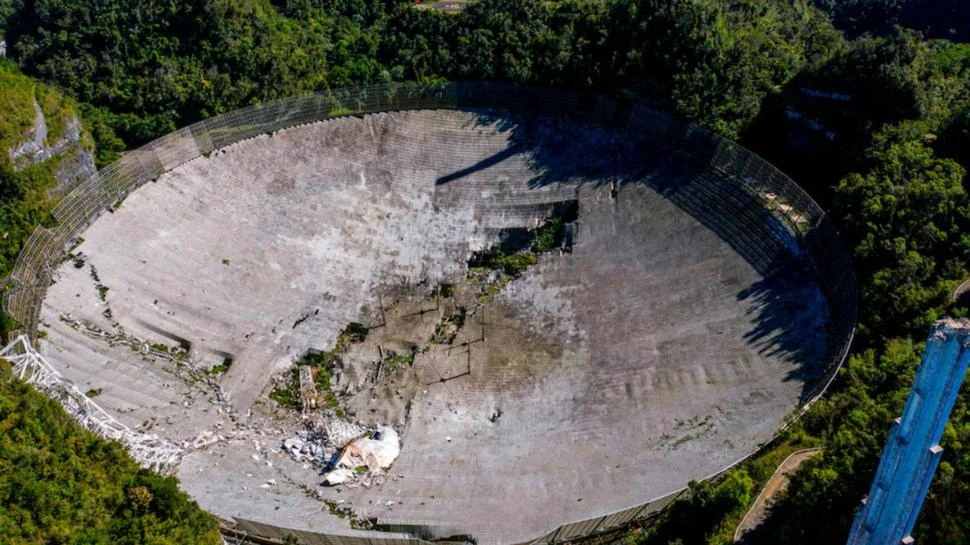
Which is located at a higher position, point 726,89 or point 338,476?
point 726,89

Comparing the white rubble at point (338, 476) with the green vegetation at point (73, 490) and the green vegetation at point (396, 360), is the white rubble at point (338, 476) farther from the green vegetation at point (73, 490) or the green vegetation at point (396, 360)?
the green vegetation at point (396, 360)

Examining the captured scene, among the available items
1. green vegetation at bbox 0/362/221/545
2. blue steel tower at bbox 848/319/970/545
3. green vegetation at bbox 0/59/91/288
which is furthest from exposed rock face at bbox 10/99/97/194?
blue steel tower at bbox 848/319/970/545

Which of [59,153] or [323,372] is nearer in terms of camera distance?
[323,372]

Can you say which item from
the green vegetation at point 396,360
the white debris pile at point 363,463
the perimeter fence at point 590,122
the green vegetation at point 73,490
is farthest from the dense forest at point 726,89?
the green vegetation at point 396,360

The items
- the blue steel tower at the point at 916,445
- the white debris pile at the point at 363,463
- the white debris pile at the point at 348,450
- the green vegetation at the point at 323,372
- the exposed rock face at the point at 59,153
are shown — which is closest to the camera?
the blue steel tower at the point at 916,445

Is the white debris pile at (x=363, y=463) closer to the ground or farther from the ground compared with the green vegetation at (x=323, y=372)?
closer to the ground

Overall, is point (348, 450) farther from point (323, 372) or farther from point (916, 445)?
point (916, 445)

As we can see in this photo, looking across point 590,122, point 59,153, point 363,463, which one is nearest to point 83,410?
point 363,463

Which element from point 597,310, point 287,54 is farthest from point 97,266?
point 597,310
